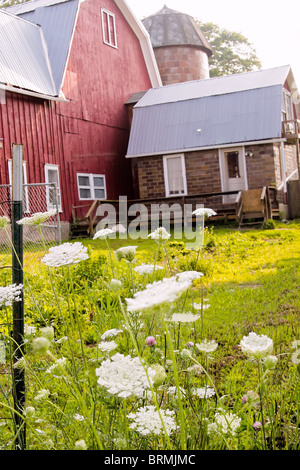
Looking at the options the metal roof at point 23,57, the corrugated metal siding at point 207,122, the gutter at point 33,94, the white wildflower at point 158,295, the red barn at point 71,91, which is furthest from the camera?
the corrugated metal siding at point 207,122

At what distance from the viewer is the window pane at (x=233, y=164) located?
25.7 metres

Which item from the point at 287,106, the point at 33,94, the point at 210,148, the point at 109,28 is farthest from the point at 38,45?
the point at 287,106

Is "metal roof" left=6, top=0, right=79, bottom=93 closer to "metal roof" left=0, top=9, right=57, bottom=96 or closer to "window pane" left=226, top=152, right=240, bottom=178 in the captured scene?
"metal roof" left=0, top=9, right=57, bottom=96

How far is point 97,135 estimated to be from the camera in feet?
65.4

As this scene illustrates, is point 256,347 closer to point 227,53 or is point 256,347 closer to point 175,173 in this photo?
point 175,173

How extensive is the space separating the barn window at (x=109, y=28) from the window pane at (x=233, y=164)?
7.67m

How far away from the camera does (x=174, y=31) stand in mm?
28438

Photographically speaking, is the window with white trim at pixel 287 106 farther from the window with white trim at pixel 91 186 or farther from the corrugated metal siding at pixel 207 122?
the window with white trim at pixel 91 186

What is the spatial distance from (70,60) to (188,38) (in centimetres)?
1161

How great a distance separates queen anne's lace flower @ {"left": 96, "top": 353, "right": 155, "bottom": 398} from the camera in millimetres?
1617

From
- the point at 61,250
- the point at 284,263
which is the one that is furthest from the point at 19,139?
the point at 61,250

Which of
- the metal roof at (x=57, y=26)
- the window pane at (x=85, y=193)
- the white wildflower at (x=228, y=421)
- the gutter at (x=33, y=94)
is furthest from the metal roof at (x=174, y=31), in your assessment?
the white wildflower at (x=228, y=421)

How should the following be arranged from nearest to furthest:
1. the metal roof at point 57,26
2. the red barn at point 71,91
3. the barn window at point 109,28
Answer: the red barn at point 71,91
the metal roof at point 57,26
the barn window at point 109,28
